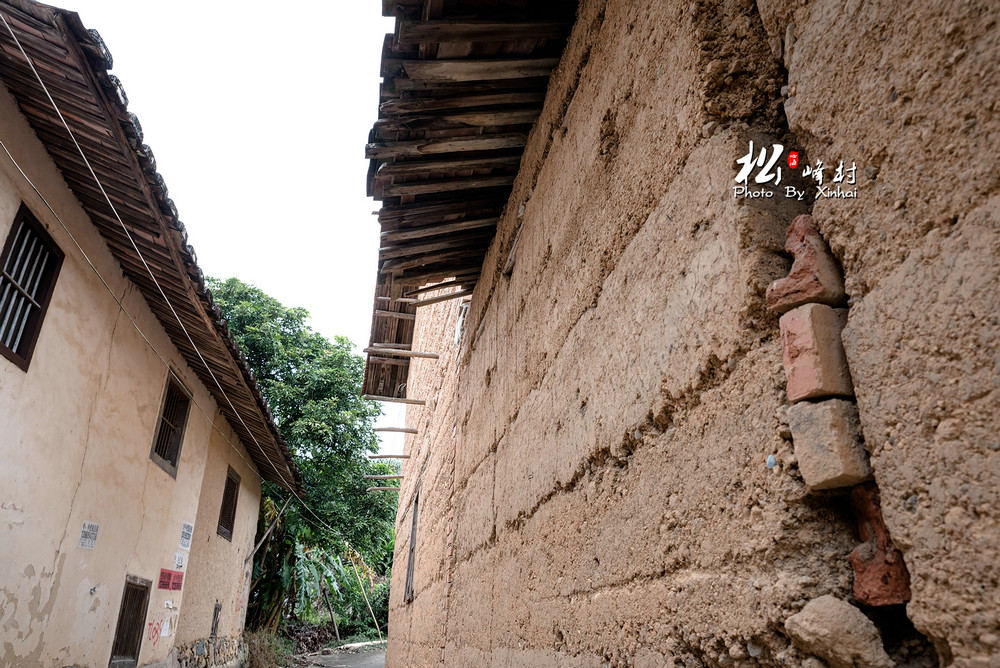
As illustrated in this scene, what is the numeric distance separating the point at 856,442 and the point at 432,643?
4.70 meters

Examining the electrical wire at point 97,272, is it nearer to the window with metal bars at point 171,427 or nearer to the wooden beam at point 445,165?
the window with metal bars at point 171,427

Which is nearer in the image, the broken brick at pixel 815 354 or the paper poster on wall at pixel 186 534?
the broken brick at pixel 815 354

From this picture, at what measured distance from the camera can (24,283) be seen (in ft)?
14.0

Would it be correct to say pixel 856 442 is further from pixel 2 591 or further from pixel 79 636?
pixel 79 636

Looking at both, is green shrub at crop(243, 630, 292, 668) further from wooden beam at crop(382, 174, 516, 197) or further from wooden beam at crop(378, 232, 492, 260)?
wooden beam at crop(382, 174, 516, 197)

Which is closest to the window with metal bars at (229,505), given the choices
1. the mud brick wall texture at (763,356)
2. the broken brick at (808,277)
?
the mud brick wall texture at (763,356)

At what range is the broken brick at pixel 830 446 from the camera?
108 cm

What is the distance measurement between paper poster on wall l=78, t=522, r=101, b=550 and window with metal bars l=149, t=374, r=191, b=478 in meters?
1.29

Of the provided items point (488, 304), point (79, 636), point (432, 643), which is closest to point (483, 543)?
point (488, 304)

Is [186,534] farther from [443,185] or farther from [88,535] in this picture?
[443,185]

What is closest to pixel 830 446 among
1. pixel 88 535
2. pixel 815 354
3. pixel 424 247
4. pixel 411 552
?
pixel 815 354

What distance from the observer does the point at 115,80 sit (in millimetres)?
3666

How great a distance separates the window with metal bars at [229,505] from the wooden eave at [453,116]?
6.80 m

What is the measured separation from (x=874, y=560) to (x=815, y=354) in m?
0.35
